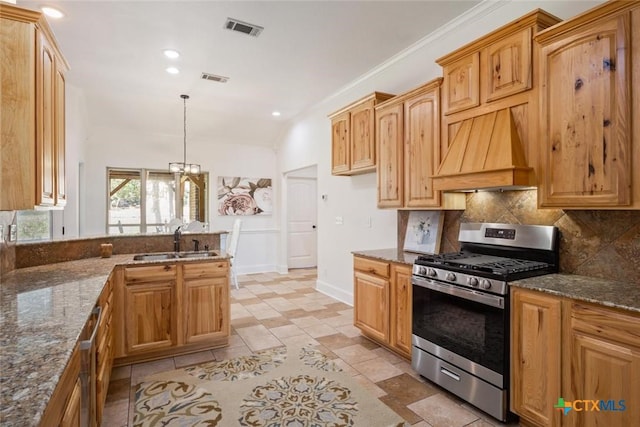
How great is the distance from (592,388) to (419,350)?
117 centimetres

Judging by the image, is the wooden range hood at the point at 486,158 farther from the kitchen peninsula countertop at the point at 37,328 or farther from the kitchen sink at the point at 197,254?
the kitchen peninsula countertop at the point at 37,328

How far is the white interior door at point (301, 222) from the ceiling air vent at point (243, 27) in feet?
13.8

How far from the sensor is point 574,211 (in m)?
2.32

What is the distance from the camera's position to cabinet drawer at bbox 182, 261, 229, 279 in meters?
3.19

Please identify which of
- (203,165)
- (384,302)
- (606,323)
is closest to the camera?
(606,323)

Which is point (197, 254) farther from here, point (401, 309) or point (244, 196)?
point (244, 196)

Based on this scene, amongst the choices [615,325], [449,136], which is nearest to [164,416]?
[615,325]

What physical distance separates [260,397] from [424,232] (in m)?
2.11

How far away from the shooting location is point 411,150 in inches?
128

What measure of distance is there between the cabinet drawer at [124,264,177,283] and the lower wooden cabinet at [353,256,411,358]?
1841 mm

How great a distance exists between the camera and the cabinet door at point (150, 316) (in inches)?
118

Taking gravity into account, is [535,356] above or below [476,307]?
below

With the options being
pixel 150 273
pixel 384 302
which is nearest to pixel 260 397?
pixel 384 302

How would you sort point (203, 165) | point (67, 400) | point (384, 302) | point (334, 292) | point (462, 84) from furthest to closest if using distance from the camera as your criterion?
point (203, 165), point (334, 292), point (384, 302), point (462, 84), point (67, 400)
